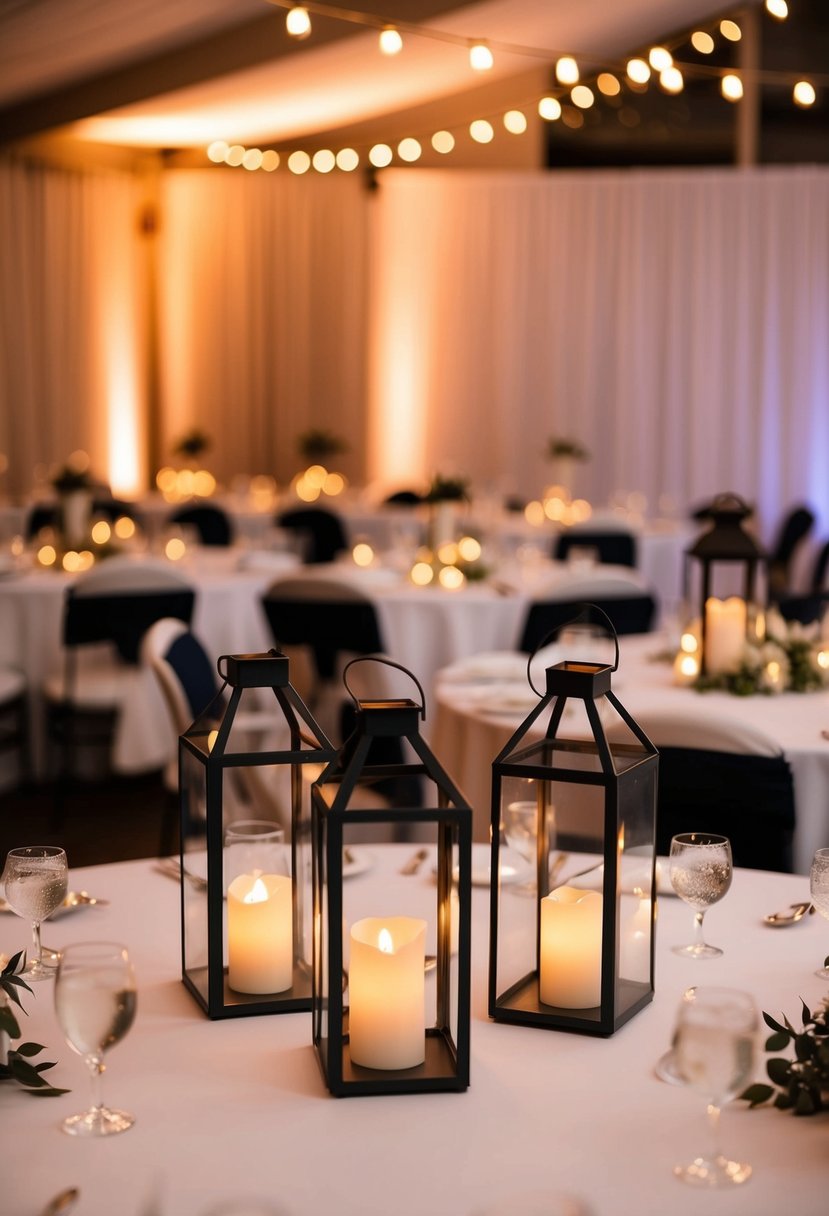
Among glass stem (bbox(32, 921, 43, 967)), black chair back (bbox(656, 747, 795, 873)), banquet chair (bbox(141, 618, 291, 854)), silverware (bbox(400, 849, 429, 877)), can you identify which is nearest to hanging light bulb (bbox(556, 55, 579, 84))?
banquet chair (bbox(141, 618, 291, 854))

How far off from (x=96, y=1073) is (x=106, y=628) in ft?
12.8

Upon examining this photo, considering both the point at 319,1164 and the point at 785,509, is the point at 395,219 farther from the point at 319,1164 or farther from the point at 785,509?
the point at 319,1164

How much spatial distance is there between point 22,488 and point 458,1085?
10.7 metres

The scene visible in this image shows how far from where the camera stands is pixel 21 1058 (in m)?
1.41

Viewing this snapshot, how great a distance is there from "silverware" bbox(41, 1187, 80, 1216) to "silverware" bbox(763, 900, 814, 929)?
3.46 feet

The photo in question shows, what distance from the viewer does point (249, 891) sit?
1596 millimetres

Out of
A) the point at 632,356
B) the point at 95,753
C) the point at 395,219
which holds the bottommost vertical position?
the point at 95,753

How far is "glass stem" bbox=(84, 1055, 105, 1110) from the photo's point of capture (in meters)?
1.29

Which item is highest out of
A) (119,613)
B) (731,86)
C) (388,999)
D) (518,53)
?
(518,53)

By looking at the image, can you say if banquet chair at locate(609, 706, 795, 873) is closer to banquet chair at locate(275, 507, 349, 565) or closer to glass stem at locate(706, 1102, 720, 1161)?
glass stem at locate(706, 1102, 720, 1161)

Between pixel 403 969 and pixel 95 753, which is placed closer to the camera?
pixel 403 969

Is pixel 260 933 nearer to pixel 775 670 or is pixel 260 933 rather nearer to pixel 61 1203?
pixel 61 1203

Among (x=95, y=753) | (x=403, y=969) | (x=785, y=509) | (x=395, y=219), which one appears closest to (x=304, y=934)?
(x=403, y=969)

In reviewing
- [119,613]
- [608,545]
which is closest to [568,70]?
[608,545]
